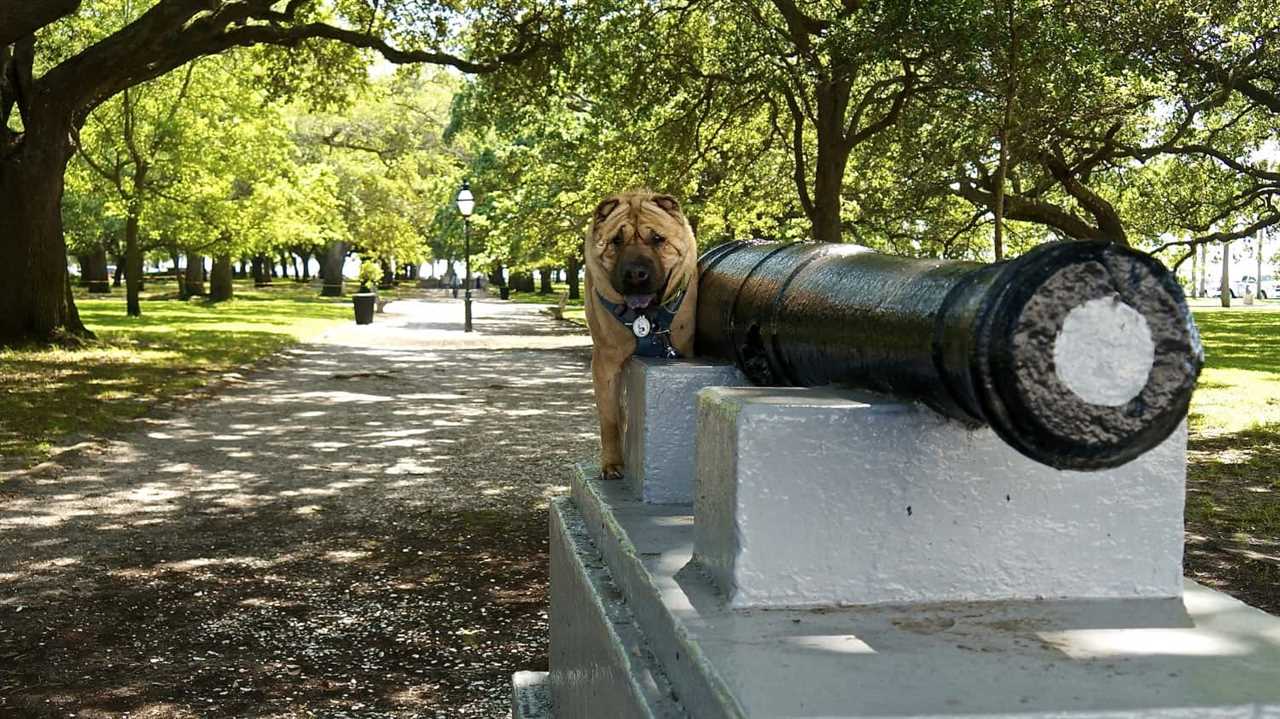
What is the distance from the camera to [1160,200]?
75.0 ft

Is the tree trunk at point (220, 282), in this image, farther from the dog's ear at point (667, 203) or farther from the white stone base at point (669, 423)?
the white stone base at point (669, 423)

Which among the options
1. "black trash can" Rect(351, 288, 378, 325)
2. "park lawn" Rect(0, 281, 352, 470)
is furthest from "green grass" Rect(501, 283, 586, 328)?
"park lawn" Rect(0, 281, 352, 470)

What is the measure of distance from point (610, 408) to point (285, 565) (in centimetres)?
341

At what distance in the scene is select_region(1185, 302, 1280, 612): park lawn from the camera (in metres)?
Result: 6.12

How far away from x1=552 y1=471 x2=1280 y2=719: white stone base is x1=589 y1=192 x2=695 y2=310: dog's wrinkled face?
3.24ft

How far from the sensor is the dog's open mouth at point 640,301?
11.4 feet

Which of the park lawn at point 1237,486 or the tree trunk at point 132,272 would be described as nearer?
the park lawn at point 1237,486

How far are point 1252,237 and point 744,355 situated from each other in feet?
71.4

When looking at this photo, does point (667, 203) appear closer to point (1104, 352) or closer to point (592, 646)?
point (592, 646)

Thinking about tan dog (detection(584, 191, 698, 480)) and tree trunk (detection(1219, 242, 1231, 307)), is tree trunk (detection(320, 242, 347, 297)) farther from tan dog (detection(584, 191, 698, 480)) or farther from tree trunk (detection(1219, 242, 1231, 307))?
tan dog (detection(584, 191, 698, 480))

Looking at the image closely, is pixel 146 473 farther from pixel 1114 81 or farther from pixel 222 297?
pixel 222 297

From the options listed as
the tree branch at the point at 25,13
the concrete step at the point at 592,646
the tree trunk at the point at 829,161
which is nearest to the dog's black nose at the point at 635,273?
the concrete step at the point at 592,646

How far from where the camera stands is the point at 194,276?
158 ft

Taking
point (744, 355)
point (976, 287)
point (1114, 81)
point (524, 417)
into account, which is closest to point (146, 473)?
point (524, 417)
